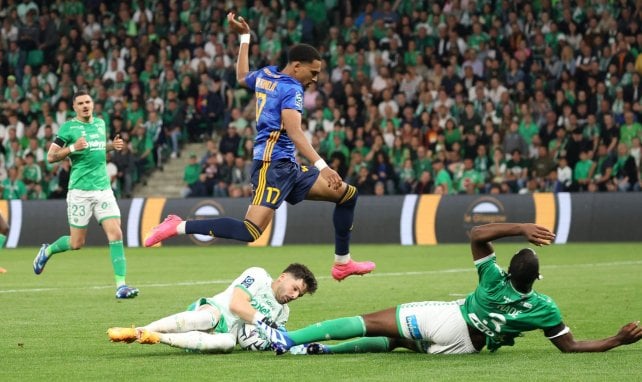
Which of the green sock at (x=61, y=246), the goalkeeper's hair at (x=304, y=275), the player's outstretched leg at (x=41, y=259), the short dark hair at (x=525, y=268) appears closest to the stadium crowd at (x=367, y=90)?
the player's outstretched leg at (x=41, y=259)

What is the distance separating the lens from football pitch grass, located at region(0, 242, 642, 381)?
8703mm

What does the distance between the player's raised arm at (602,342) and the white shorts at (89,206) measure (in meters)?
7.45

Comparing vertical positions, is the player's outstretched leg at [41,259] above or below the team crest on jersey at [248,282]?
below

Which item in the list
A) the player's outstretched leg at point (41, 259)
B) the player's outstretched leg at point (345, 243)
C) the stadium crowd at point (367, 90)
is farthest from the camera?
the stadium crowd at point (367, 90)

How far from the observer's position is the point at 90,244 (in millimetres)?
27422

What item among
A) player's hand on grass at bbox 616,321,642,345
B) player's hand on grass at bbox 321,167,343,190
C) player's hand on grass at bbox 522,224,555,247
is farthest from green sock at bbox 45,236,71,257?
player's hand on grass at bbox 616,321,642,345

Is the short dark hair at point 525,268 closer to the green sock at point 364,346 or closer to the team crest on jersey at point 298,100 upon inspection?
the green sock at point 364,346

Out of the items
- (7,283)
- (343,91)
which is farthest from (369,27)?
(7,283)

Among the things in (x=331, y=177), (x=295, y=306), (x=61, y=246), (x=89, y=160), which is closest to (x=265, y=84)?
(x=331, y=177)

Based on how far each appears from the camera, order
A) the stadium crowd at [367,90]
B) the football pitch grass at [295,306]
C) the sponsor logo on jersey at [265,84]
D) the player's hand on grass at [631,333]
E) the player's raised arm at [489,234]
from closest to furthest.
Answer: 1. the football pitch grass at [295,306]
2. the player's raised arm at [489,234]
3. the player's hand on grass at [631,333]
4. the sponsor logo on jersey at [265,84]
5. the stadium crowd at [367,90]

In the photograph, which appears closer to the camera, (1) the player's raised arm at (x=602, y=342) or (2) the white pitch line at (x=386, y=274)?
(1) the player's raised arm at (x=602, y=342)

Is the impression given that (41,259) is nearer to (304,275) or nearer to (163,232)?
(163,232)

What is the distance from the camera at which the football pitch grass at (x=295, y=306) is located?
8703 millimetres

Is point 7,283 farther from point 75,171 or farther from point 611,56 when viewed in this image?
point 611,56
